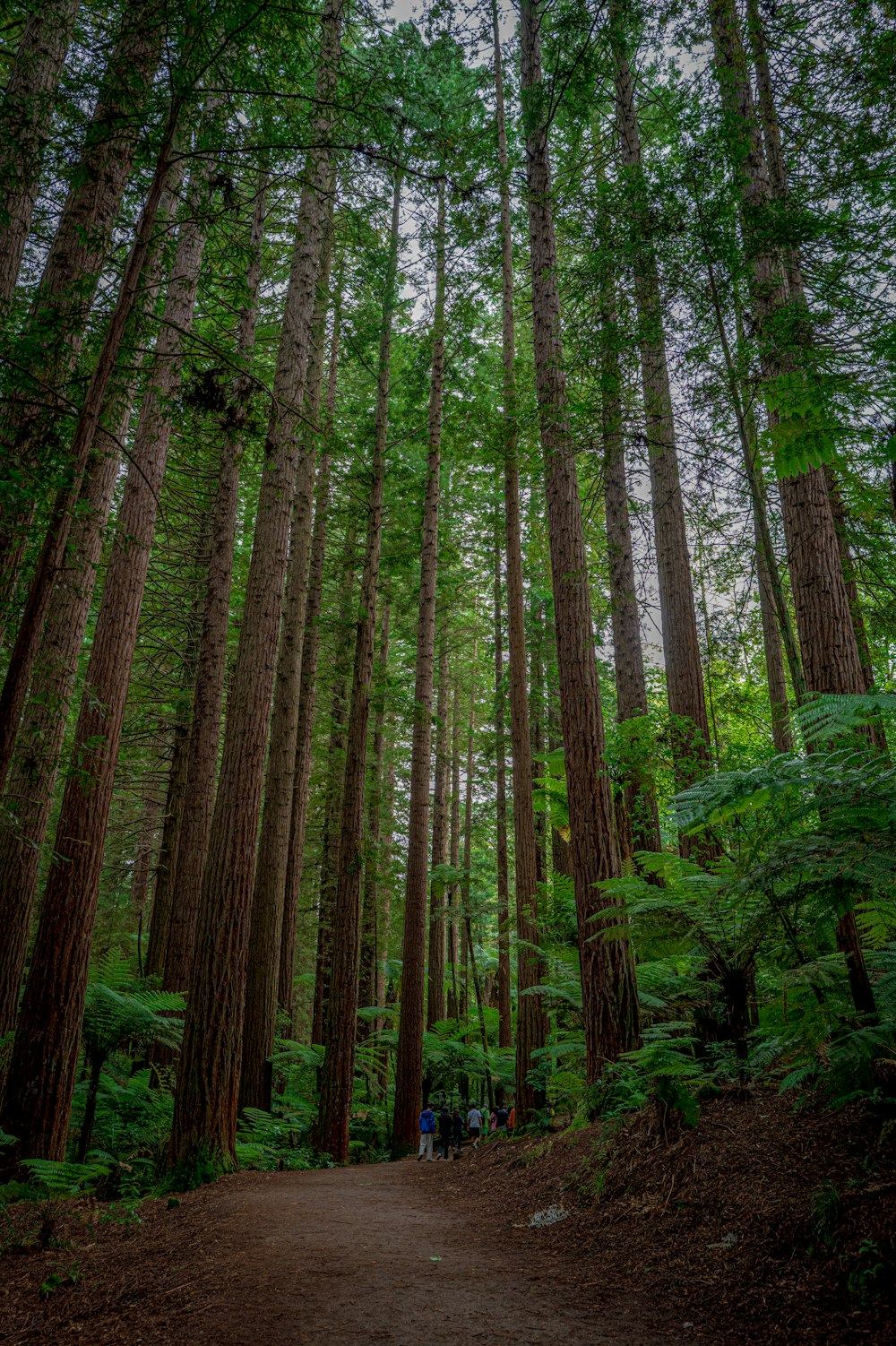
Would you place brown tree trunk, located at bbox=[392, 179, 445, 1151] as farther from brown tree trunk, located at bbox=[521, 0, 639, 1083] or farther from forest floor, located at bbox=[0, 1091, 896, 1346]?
forest floor, located at bbox=[0, 1091, 896, 1346]

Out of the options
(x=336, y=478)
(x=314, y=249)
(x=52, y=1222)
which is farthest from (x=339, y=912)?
(x=314, y=249)

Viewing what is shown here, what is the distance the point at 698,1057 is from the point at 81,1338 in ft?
13.2

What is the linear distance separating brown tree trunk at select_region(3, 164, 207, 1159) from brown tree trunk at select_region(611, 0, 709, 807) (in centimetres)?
445

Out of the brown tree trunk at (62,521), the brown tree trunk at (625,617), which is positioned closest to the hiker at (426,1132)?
the brown tree trunk at (625,617)

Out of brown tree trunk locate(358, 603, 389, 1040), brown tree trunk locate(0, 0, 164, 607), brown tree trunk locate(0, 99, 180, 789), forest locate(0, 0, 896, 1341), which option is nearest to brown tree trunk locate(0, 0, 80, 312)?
forest locate(0, 0, 896, 1341)

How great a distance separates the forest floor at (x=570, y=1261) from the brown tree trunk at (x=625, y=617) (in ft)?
12.3

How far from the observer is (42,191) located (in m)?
5.75

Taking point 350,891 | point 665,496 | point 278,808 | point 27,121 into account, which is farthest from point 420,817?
point 27,121

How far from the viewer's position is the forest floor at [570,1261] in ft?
8.94

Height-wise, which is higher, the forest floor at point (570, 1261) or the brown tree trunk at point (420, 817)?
the brown tree trunk at point (420, 817)

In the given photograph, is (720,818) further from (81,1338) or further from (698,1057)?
(81,1338)

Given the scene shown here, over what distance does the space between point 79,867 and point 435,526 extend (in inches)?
359

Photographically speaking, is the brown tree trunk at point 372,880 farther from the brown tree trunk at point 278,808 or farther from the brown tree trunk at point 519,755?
the brown tree trunk at point 519,755

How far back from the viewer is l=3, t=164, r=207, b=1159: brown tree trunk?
19.2 ft
